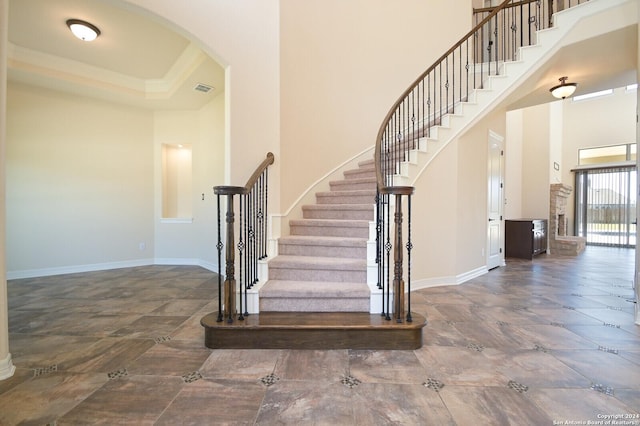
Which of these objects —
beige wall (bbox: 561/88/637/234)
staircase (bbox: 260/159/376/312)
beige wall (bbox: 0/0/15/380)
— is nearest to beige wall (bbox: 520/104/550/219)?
beige wall (bbox: 561/88/637/234)

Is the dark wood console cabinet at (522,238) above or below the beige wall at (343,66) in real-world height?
below

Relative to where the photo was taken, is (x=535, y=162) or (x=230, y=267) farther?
(x=535, y=162)

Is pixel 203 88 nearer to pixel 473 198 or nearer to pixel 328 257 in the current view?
pixel 328 257

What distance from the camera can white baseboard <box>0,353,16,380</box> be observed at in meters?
1.83

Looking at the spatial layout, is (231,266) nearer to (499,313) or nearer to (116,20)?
(499,313)

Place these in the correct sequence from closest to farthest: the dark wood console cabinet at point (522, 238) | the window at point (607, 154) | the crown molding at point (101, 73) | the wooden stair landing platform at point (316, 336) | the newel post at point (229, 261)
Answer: the wooden stair landing platform at point (316, 336) < the newel post at point (229, 261) < the crown molding at point (101, 73) < the dark wood console cabinet at point (522, 238) < the window at point (607, 154)

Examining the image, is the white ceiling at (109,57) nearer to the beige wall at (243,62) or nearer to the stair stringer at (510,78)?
the beige wall at (243,62)

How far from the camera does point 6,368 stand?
1.85 metres

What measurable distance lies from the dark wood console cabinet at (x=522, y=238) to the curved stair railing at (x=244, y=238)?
19.1 ft

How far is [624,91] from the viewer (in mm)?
8289

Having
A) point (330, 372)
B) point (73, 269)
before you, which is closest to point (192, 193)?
point (73, 269)

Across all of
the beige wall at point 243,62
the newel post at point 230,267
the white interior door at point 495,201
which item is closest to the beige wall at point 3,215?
the beige wall at point 243,62

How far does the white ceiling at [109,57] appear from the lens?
3264 mm

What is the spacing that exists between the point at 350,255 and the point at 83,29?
4.06 meters
